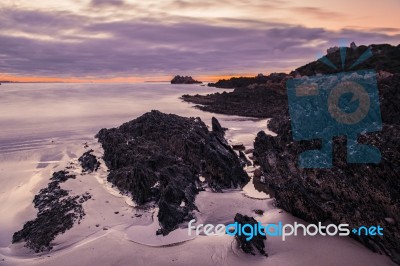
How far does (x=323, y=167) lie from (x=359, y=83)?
32.2 ft

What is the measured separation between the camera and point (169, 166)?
38.2 feet

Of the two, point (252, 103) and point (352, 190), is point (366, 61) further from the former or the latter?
point (352, 190)

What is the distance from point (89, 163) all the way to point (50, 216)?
5023 millimetres

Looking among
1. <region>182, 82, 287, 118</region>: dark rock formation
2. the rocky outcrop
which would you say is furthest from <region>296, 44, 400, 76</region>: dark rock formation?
the rocky outcrop

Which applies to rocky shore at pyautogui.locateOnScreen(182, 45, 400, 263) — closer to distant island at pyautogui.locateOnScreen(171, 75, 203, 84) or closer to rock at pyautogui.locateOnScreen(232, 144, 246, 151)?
rock at pyautogui.locateOnScreen(232, 144, 246, 151)

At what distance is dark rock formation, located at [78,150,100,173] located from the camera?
14188mm

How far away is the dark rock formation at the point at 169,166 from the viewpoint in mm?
9719

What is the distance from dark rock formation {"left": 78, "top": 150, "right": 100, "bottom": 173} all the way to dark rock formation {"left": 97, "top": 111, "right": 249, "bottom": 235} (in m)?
0.58

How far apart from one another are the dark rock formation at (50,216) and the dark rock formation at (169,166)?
188 centimetres

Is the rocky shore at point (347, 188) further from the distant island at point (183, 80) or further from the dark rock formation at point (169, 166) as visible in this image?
the distant island at point (183, 80)

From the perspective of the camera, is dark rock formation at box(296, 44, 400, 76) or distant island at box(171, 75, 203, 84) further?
distant island at box(171, 75, 203, 84)

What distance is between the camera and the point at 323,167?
8516 mm

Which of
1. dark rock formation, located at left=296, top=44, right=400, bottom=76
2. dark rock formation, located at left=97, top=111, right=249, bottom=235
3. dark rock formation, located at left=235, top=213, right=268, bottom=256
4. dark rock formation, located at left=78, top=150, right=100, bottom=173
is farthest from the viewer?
dark rock formation, located at left=296, top=44, right=400, bottom=76

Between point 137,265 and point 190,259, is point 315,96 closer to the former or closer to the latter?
point 190,259
